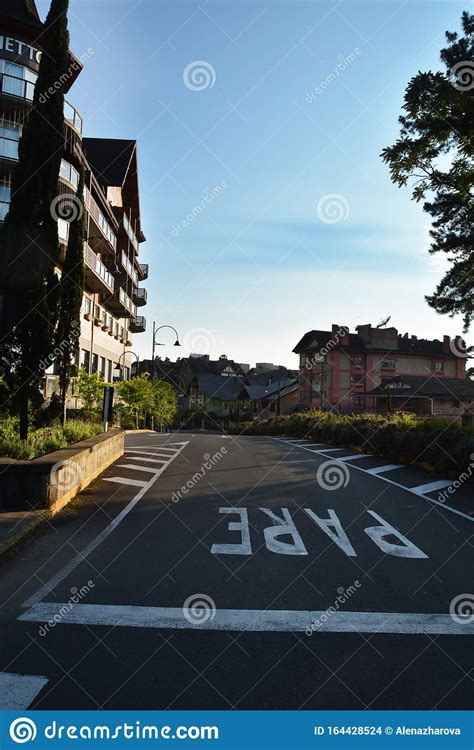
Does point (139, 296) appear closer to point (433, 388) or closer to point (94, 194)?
point (94, 194)

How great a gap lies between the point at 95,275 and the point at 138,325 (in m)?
24.8

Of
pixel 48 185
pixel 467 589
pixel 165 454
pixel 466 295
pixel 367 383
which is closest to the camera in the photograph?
pixel 467 589

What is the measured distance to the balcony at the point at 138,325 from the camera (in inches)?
2339

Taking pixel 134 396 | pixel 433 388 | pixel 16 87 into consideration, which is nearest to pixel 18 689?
pixel 16 87

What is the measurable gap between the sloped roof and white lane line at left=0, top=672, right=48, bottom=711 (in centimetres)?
6065

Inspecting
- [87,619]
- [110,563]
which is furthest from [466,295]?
[87,619]

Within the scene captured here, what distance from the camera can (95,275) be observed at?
35781 millimetres

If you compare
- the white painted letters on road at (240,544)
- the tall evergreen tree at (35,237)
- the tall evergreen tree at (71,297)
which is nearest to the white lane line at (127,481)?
the tall evergreen tree at (35,237)

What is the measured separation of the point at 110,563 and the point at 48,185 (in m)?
9.58

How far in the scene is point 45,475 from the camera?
8.47 metres

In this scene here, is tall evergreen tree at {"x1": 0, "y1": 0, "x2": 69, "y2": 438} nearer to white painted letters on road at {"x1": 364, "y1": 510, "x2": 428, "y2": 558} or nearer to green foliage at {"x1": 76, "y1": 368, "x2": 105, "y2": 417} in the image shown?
white painted letters on road at {"x1": 364, "y1": 510, "x2": 428, "y2": 558}

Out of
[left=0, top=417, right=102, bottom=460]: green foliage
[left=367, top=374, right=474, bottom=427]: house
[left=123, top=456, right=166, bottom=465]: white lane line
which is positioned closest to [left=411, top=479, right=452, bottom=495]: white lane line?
Result: [left=123, top=456, right=166, bottom=465]: white lane line

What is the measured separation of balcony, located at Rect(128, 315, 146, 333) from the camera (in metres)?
59.4

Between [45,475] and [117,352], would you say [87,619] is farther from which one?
[117,352]
